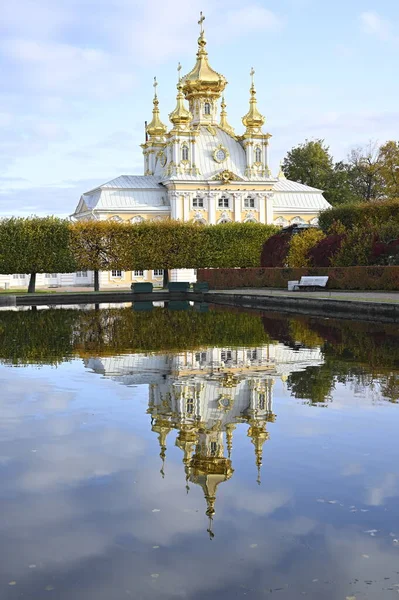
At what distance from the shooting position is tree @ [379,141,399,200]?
195ft

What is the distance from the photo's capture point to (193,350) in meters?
13.4

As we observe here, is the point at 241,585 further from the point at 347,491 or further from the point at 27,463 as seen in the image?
the point at 27,463

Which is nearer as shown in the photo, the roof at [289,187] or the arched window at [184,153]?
the arched window at [184,153]

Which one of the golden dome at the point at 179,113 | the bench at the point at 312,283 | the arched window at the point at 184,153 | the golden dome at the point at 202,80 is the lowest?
the bench at the point at 312,283

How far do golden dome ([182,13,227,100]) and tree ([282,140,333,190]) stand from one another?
12.0 m

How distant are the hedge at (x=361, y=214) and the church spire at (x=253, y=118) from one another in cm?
3493

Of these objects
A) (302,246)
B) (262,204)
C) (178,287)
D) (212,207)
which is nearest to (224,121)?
(262,204)

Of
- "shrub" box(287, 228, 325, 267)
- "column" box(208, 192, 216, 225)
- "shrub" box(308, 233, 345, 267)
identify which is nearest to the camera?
"shrub" box(308, 233, 345, 267)

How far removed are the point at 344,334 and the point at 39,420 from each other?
9.53 m

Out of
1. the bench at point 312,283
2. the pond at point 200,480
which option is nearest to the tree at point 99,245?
the bench at point 312,283

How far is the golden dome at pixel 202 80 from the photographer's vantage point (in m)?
74.5

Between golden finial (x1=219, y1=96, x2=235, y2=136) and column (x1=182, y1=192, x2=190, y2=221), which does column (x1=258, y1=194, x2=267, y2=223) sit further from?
golden finial (x1=219, y1=96, x2=235, y2=136)

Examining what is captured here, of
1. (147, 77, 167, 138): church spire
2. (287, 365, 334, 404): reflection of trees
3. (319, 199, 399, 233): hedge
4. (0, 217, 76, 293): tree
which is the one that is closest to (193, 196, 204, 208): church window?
(147, 77, 167, 138): church spire

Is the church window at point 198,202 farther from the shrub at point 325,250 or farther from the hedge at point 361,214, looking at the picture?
the shrub at point 325,250
